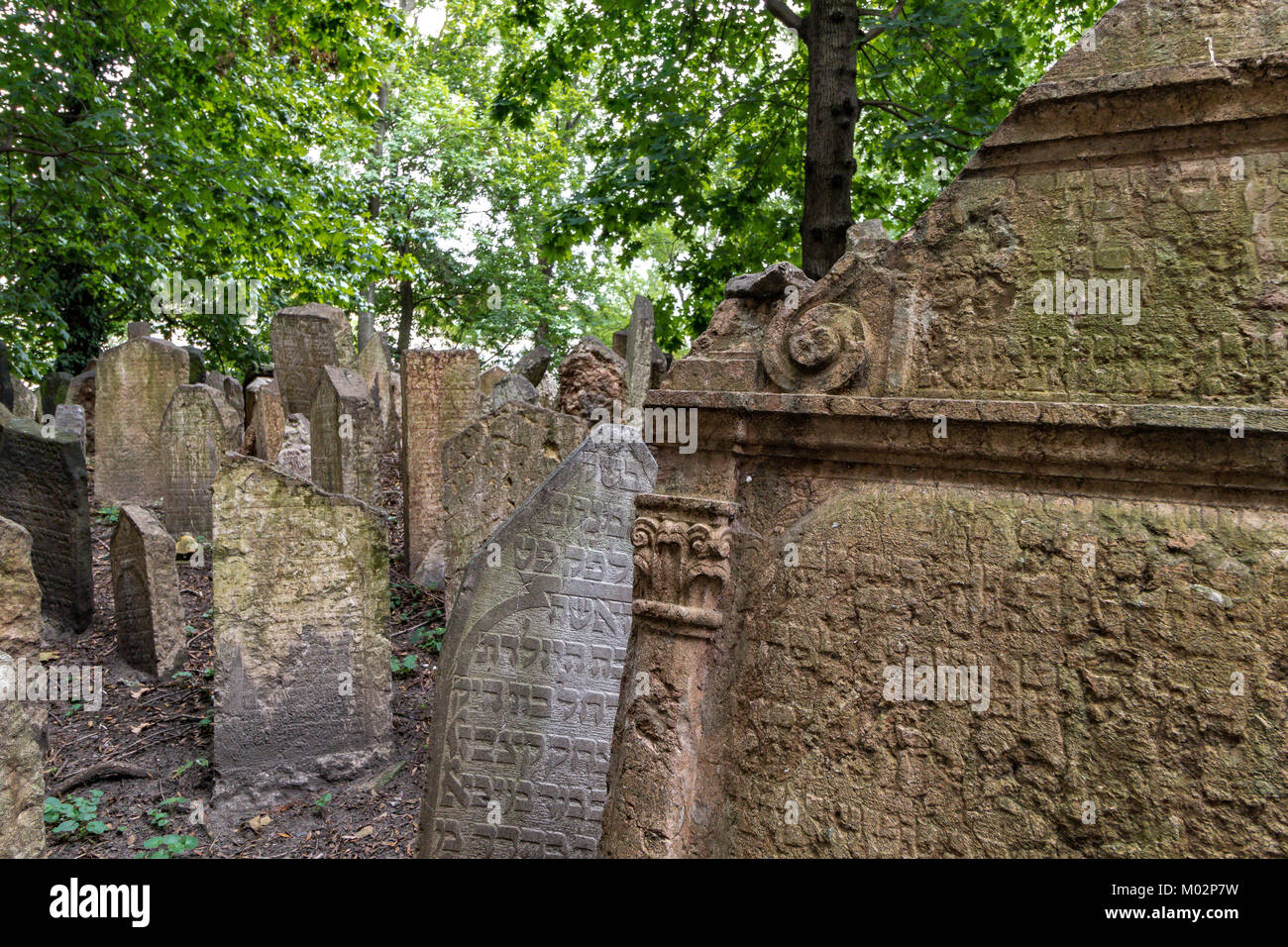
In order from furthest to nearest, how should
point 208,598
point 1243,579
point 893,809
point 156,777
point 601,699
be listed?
point 208,598 → point 156,777 → point 601,699 → point 893,809 → point 1243,579

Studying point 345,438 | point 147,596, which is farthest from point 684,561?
point 345,438

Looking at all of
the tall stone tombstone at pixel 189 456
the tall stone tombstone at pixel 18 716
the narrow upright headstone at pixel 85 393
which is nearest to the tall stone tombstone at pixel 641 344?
the tall stone tombstone at pixel 189 456

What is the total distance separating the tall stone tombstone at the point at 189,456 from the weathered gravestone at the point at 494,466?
11.7 feet

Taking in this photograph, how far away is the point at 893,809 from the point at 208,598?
21.4ft

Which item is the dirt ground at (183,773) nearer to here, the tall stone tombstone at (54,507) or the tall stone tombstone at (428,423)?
the tall stone tombstone at (54,507)

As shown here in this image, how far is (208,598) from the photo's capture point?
7.25m

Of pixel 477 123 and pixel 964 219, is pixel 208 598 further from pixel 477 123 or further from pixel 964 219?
pixel 477 123

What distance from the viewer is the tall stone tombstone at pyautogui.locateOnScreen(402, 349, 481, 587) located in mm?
7973

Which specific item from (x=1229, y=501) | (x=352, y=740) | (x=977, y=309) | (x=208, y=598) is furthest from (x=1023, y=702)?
(x=208, y=598)

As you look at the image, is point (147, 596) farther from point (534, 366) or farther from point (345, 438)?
point (534, 366)

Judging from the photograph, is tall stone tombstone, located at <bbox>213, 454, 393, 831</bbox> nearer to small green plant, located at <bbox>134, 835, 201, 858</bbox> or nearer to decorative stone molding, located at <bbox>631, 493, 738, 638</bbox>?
small green plant, located at <bbox>134, 835, 201, 858</bbox>

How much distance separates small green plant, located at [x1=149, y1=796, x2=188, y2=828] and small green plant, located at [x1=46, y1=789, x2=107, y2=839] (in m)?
0.22

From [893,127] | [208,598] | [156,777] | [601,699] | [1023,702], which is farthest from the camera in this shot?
[893,127]

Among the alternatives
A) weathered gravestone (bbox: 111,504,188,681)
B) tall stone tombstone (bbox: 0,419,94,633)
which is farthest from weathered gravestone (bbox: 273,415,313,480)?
weathered gravestone (bbox: 111,504,188,681)
